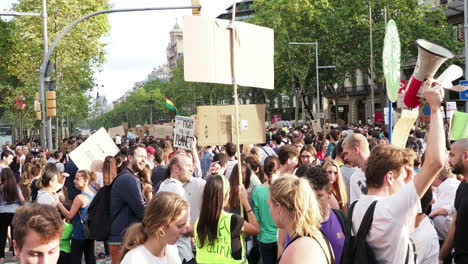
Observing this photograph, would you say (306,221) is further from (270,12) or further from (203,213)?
(270,12)

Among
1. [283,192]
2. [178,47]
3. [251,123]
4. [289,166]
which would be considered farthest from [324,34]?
[178,47]

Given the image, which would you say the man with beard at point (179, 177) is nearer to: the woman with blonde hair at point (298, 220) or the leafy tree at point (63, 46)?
the woman with blonde hair at point (298, 220)

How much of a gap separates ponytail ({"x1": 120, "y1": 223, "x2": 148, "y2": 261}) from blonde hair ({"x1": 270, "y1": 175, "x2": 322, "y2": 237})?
853 mm

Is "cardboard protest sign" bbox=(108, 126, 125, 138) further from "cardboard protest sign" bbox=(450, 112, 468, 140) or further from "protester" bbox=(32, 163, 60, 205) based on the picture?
"cardboard protest sign" bbox=(450, 112, 468, 140)

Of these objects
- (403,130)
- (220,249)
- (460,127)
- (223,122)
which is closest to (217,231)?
(220,249)

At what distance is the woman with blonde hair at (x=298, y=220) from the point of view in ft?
10.1

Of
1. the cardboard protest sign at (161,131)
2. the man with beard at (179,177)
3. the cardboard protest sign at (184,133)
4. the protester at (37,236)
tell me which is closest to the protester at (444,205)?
the man with beard at (179,177)

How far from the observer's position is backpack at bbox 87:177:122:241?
6559 millimetres

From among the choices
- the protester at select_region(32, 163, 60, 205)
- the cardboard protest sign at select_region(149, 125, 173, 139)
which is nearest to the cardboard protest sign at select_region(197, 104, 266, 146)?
the protester at select_region(32, 163, 60, 205)

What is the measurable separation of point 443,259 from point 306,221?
2093 mm

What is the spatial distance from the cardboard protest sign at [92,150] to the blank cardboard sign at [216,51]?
14.0 feet

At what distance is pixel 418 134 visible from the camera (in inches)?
535

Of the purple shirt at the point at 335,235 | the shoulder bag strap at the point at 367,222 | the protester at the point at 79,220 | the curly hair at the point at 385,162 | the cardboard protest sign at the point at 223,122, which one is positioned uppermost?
the cardboard protest sign at the point at 223,122

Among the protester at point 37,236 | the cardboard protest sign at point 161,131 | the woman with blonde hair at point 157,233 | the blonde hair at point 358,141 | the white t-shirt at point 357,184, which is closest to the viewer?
the protester at point 37,236
